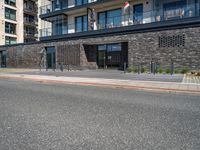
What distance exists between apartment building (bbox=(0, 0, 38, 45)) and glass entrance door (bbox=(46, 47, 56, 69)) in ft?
74.4

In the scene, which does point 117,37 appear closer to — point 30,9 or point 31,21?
point 31,21

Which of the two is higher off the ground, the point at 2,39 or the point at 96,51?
the point at 2,39

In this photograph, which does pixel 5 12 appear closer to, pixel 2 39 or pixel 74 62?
pixel 2 39

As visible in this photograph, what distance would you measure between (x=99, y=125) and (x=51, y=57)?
26988 millimetres

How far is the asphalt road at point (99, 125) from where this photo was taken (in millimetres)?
3807

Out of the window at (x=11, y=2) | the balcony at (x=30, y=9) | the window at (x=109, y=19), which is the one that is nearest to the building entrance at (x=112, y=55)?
the window at (x=109, y=19)

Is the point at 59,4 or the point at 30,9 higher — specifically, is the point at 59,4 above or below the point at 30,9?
below

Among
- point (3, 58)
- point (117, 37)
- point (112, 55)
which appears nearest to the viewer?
point (117, 37)

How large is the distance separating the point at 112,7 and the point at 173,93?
19.7 m

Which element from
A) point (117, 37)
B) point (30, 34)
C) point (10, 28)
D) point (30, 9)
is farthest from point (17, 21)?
point (117, 37)

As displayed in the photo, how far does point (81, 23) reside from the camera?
29.7 m

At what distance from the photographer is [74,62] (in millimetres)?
27234

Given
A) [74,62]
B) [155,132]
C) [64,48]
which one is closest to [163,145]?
[155,132]

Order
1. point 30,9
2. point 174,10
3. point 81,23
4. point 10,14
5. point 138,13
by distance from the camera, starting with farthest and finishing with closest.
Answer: point 30,9 → point 10,14 → point 81,23 → point 138,13 → point 174,10
